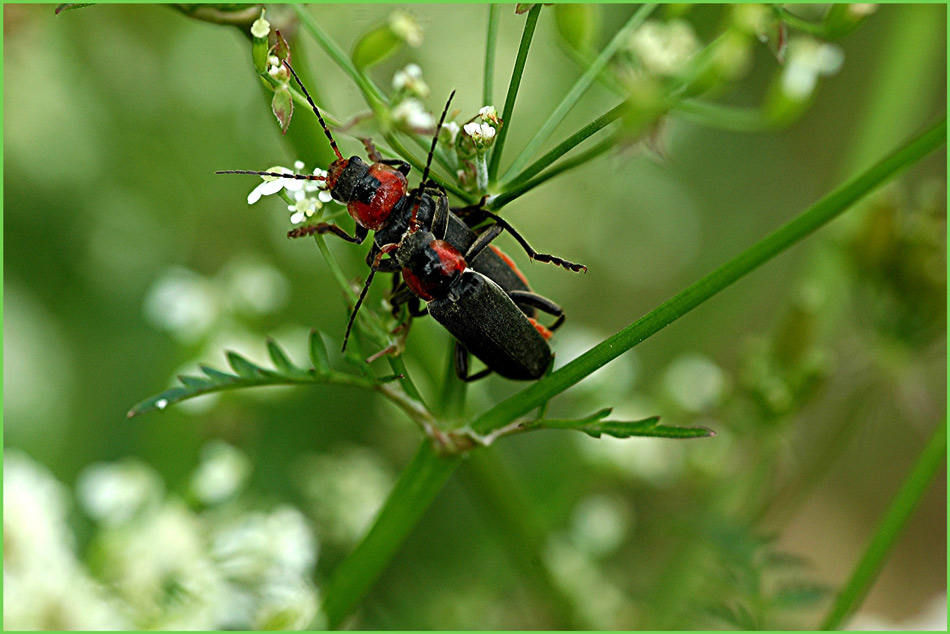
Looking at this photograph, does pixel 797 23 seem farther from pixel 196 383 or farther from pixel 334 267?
pixel 196 383

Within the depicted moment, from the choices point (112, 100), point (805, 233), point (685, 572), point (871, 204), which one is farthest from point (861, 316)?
point (112, 100)

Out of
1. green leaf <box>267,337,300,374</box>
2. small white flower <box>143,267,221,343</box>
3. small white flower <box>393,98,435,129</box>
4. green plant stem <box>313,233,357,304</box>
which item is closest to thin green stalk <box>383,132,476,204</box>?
small white flower <box>393,98,435,129</box>

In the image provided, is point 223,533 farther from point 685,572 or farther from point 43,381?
point 685,572

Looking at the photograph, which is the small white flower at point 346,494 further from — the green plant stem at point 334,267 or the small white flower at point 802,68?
the small white flower at point 802,68

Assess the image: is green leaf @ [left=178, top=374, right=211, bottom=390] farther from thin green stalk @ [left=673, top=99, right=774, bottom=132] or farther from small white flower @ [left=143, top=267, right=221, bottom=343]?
thin green stalk @ [left=673, top=99, right=774, bottom=132]

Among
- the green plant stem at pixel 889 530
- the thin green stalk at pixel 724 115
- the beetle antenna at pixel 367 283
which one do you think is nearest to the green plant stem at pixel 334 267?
the beetle antenna at pixel 367 283

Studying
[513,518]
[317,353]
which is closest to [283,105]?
[317,353]
